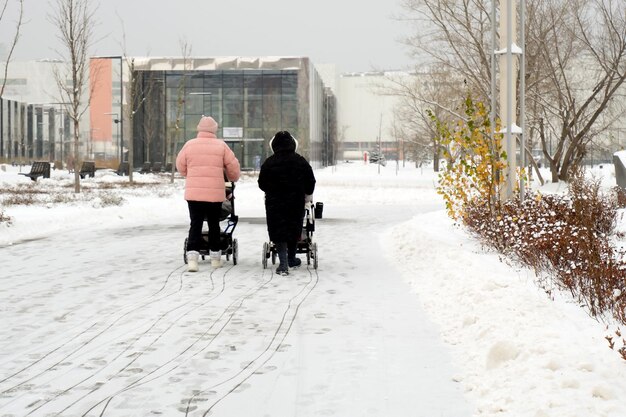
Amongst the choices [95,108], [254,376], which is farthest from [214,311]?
[95,108]

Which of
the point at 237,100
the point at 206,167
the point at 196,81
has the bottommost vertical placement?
the point at 206,167

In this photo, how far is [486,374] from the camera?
16.0 ft

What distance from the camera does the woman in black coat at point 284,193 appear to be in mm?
9578

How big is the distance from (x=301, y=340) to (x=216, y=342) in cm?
66

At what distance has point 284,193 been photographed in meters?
9.60

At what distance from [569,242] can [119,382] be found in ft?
18.4

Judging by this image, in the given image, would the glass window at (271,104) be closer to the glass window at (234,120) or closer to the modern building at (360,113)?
the glass window at (234,120)

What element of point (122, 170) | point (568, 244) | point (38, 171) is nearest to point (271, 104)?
point (122, 170)

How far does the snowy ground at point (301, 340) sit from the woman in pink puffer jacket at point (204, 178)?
20.8 inches

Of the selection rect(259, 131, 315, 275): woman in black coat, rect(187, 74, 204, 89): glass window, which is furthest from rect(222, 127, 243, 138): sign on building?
rect(259, 131, 315, 275): woman in black coat

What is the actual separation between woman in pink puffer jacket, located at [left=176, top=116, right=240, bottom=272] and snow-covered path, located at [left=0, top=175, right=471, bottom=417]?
52 cm

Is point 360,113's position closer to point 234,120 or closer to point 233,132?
point 234,120

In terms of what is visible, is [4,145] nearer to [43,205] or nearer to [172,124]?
[172,124]

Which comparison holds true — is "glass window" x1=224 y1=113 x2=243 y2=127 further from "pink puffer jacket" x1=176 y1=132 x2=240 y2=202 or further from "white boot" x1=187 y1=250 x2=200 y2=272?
"white boot" x1=187 y1=250 x2=200 y2=272
